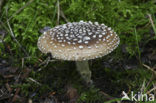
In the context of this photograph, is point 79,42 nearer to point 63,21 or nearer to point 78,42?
point 78,42

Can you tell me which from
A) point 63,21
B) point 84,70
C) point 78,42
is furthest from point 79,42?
point 63,21

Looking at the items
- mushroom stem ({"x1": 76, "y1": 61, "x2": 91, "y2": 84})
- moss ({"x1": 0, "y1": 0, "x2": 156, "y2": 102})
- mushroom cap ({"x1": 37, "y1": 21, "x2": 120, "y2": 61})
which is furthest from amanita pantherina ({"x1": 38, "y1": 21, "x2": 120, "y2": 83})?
moss ({"x1": 0, "y1": 0, "x2": 156, "y2": 102})

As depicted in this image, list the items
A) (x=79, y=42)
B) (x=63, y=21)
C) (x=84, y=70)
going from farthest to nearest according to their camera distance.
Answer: (x=63, y=21)
(x=84, y=70)
(x=79, y=42)

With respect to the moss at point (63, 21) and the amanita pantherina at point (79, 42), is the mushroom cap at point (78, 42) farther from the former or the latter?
the moss at point (63, 21)

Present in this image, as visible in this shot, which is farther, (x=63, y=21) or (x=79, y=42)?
(x=63, y=21)

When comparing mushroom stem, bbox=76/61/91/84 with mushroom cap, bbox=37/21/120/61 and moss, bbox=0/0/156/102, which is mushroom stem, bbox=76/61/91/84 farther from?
mushroom cap, bbox=37/21/120/61

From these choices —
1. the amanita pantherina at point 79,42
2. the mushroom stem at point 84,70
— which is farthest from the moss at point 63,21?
the amanita pantherina at point 79,42
